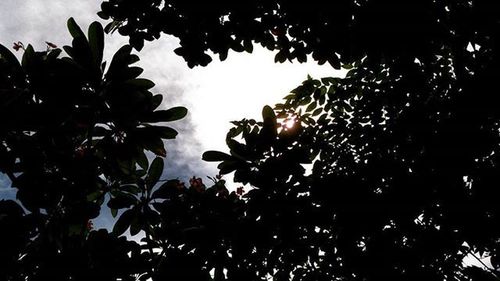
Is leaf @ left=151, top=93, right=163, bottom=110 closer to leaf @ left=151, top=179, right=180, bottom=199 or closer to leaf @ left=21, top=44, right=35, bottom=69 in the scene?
leaf @ left=151, top=179, right=180, bottom=199

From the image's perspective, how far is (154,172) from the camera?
2457 millimetres

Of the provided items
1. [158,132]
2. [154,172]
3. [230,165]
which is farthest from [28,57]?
[230,165]

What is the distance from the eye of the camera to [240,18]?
2.03 m

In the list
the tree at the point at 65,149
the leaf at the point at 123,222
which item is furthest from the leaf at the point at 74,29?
the leaf at the point at 123,222

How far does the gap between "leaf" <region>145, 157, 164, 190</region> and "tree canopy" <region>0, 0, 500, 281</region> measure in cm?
12

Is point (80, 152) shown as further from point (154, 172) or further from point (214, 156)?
point (214, 156)

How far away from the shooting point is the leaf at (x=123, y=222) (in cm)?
231

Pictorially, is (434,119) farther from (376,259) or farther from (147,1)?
(147,1)

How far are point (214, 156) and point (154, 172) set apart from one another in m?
0.92

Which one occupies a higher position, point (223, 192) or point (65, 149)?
point (65, 149)

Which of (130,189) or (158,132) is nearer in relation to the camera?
(158,132)

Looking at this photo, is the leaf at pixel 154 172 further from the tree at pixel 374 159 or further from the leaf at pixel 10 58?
the leaf at pixel 10 58

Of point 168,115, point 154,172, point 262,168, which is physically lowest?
point 262,168

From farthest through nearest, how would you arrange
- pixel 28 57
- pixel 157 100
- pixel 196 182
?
pixel 196 182 < pixel 157 100 < pixel 28 57
